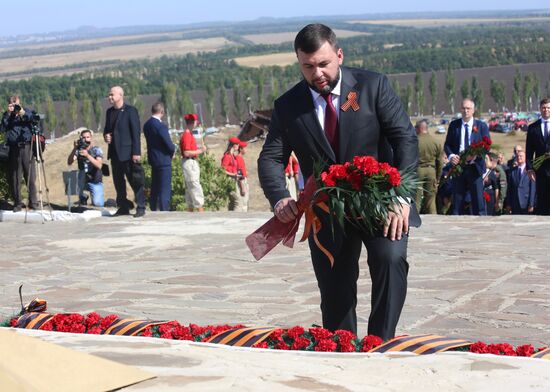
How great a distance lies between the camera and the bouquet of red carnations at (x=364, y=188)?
5.16 metres

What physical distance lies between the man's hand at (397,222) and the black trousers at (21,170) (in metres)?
11.5

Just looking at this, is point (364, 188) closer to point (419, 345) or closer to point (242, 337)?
point (419, 345)

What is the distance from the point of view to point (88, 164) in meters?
17.4

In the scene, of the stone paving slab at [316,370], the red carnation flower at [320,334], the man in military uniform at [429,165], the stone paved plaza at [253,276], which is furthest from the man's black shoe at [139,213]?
the red carnation flower at [320,334]

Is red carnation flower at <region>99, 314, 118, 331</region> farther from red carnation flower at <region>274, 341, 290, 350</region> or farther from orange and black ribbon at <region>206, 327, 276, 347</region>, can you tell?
red carnation flower at <region>274, 341, 290, 350</region>


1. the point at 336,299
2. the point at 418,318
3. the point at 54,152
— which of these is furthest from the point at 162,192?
the point at 54,152

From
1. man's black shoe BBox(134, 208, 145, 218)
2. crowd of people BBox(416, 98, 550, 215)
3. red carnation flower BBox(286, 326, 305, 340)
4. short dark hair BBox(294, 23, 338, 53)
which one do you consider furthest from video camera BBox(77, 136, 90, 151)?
short dark hair BBox(294, 23, 338, 53)

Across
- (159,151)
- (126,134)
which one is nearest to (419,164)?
(159,151)

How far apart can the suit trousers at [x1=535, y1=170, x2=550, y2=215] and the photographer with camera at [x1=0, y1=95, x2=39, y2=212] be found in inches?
280

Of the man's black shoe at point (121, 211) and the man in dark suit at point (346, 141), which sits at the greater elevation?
the man in dark suit at point (346, 141)

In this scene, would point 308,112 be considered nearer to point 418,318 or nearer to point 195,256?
point 418,318

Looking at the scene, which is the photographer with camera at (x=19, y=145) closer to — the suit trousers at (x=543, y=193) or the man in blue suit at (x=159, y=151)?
the man in blue suit at (x=159, y=151)

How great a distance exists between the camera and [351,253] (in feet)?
18.4

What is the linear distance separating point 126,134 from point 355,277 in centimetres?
955
